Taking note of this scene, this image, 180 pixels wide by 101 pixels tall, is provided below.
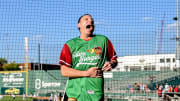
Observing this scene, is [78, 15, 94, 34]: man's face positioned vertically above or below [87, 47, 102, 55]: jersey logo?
above

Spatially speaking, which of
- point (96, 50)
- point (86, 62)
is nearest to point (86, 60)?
point (86, 62)

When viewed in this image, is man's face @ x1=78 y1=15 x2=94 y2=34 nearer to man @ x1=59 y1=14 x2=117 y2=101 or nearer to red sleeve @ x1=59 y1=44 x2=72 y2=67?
man @ x1=59 y1=14 x2=117 y2=101

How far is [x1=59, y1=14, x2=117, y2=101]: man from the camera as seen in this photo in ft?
8.91

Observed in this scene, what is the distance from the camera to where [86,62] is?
2.77 m

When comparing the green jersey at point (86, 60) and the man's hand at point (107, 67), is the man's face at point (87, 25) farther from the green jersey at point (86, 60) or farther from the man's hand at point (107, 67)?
the man's hand at point (107, 67)

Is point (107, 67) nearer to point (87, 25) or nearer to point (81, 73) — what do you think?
point (81, 73)

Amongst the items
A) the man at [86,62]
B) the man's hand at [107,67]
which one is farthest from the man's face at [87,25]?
the man's hand at [107,67]

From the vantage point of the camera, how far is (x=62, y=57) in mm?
2828

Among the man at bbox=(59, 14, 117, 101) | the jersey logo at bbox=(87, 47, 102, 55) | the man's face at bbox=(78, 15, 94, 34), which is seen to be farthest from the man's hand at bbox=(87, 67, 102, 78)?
the man's face at bbox=(78, 15, 94, 34)

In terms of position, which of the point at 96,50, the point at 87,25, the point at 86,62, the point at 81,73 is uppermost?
the point at 87,25

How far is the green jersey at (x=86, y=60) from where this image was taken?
2.72 metres

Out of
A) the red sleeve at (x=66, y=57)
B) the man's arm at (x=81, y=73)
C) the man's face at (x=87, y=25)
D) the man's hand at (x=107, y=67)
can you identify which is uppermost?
the man's face at (x=87, y=25)

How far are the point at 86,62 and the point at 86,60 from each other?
0.02 m

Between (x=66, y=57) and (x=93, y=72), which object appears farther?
(x=66, y=57)
